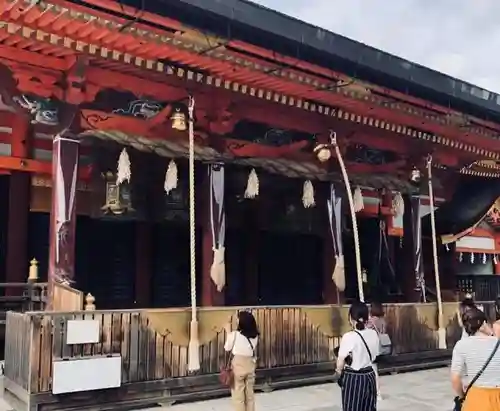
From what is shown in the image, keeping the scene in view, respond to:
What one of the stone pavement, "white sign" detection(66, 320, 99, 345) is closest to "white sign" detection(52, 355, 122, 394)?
"white sign" detection(66, 320, 99, 345)

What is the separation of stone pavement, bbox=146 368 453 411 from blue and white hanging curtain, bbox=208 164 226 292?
1991 millimetres

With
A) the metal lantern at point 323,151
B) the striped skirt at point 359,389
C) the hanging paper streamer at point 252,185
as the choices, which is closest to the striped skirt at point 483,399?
the striped skirt at point 359,389

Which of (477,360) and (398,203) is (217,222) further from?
(477,360)

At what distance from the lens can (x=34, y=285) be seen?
31.2ft

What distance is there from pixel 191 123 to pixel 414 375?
6114 millimetres

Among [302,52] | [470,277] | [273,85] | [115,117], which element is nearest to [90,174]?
[115,117]

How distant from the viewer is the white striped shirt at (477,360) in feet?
14.8

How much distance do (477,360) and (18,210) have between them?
325 inches

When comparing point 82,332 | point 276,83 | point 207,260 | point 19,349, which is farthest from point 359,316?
point 276,83

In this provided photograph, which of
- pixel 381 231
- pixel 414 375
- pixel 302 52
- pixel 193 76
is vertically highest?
pixel 302 52

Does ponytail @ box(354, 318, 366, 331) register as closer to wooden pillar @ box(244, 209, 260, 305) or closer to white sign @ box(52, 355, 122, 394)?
white sign @ box(52, 355, 122, 394)

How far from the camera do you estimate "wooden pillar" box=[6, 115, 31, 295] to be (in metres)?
10.2

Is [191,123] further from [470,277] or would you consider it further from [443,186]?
[470,277]

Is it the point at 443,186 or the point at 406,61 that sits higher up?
the point at 406,61
